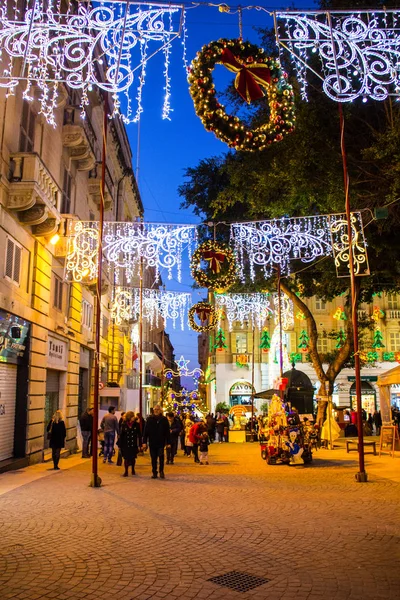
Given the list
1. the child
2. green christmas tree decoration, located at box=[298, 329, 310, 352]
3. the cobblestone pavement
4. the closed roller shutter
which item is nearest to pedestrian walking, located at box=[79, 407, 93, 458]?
the closed roller shutter

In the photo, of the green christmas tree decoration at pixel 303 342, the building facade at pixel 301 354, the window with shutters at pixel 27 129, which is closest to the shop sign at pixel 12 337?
the window with shutters at pixel 27 129

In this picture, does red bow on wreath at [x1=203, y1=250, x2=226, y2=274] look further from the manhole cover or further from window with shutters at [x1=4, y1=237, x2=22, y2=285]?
the manhole cover

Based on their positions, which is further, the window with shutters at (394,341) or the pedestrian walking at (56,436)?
the window with shutters at (394,341)

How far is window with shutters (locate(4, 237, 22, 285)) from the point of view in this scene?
1412cm

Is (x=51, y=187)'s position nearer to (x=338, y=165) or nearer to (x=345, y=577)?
(x=338, y=165)

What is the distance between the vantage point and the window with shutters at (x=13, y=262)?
14117 millimetres

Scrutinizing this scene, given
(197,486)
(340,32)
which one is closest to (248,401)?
(197,486)

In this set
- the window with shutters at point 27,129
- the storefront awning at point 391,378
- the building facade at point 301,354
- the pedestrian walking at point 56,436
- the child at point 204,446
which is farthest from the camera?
the building facade at point 301,354

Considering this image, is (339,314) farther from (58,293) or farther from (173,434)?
(58,293)

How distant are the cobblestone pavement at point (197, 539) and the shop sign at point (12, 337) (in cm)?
321

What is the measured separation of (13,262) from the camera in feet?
47.7

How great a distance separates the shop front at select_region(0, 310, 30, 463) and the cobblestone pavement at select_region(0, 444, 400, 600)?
2254 millimetres

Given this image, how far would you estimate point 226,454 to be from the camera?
20.5 meters

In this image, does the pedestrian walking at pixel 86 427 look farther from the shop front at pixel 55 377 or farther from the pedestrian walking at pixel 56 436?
the pedestrian walking at pixel 56 436
